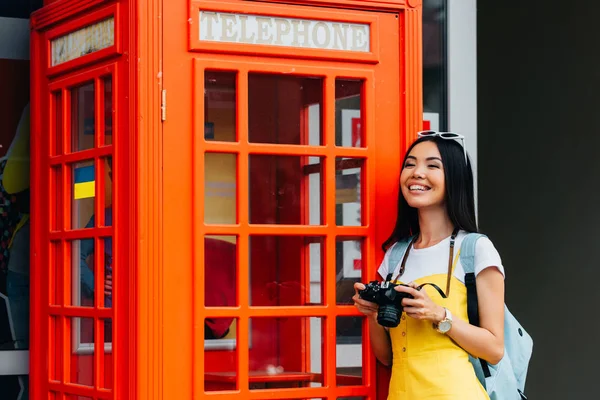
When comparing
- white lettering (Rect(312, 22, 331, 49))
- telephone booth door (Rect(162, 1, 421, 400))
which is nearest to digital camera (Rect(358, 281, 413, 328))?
telephone booth door (Rect(162, 1, 421, 400))

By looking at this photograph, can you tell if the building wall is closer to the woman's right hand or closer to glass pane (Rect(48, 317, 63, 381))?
the woman's right hand

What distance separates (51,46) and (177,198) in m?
0.80

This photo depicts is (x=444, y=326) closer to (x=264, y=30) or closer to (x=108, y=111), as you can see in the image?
(x=264, y=30)

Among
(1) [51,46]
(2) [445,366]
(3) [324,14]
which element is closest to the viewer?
(2) [445,366]

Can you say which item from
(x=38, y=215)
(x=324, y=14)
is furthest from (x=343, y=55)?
(x=38, y=215)

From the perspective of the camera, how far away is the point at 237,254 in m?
3.19

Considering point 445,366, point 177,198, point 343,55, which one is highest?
point 343,55

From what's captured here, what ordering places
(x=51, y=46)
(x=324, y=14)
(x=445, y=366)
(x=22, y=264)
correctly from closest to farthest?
(x=445, y=366) < (x=324, y=14) < (x=51, y=46) < (x=22, y=264)

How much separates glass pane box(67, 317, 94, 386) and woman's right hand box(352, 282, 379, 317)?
83cm

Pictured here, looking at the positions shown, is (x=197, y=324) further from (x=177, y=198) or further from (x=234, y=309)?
(x=177, y=198)

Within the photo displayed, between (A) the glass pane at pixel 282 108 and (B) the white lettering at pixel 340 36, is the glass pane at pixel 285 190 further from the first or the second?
(B) the white lettering at pixel 340 36

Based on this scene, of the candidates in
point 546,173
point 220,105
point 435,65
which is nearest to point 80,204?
point 220,105

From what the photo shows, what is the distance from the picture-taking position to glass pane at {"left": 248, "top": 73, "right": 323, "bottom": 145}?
3.22m

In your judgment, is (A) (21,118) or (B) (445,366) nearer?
(B) (445,366)
